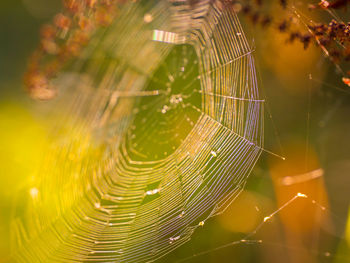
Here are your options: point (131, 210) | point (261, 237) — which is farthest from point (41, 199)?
point (261, 237)

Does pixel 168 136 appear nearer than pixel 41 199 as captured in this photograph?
No

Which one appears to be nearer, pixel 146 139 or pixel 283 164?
pixel 283 164

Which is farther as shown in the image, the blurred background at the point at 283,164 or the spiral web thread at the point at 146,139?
the blurred background at the point at 283,164

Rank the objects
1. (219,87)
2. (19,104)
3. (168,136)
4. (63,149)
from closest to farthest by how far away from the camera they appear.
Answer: (219,87)
(63,149)
(168,136)
(19,104)

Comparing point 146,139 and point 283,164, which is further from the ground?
point 146,139

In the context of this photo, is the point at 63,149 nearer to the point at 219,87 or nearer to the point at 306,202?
the point at 219,87
